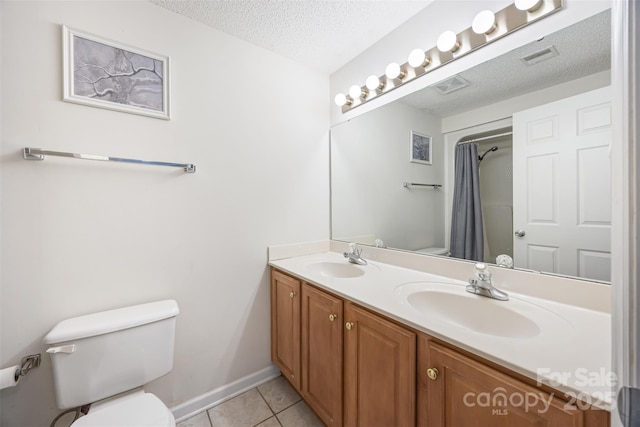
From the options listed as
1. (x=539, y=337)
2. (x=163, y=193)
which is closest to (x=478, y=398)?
(x=539, y=337)

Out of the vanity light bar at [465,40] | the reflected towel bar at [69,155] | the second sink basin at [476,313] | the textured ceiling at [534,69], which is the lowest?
the second sink basin at [476,313]

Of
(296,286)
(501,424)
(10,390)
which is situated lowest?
(10,390)

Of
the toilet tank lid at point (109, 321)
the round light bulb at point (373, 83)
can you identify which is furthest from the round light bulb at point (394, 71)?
the toilet tank lid at point (109, 321)

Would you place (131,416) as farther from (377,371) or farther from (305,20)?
(305,20)

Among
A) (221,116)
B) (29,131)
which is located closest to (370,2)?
(221,116)

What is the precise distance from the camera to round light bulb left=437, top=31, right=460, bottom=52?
4.00 feet

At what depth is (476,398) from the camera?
2.24 ft

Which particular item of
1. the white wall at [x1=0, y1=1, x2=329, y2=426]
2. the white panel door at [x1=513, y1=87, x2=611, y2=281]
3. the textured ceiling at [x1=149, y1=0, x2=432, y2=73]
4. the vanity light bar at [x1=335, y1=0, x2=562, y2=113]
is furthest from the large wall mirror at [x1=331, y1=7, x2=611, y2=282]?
the white wall at [x1=0, y1=1, x2=329, y2=426]

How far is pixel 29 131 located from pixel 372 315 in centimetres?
164

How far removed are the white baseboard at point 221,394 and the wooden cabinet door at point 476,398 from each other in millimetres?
1212

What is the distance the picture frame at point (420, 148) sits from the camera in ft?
4.83

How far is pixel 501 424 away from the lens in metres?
0.64

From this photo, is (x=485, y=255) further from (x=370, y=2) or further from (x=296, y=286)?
(x=370, y=2)

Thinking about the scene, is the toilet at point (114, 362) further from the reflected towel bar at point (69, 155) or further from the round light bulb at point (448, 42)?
the round light bulb at point (448, 42)
